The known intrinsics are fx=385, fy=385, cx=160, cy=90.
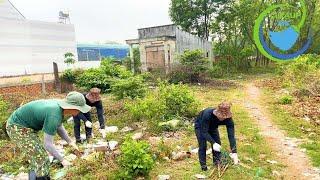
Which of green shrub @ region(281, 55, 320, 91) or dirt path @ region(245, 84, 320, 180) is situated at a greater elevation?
green shrub @ region(281, 55, 320, 91)

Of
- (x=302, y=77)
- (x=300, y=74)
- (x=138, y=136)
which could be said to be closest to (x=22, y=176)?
(x=138, y=136)

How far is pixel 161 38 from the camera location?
20109 mm

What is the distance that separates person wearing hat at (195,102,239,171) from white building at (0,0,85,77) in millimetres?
26434

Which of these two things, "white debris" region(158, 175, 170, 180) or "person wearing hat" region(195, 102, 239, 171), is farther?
"white debris" region(158, 175, 170, 180)

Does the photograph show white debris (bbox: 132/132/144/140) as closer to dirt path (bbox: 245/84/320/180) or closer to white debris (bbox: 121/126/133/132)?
white debris (bbox: 121/126/133/132)

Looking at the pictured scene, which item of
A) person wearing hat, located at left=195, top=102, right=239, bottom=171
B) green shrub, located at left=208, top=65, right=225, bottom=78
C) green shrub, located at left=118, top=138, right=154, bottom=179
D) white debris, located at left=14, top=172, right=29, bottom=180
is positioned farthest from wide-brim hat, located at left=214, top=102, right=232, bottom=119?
green shrub, located at left=208, top=65, right=225, bottom=78

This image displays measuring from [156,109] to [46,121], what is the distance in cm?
495

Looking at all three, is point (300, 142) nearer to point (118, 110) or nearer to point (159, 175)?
point (159, 175)

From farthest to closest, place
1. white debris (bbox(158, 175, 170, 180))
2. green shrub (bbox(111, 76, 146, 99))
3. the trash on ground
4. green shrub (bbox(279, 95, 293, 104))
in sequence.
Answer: green shrub (bbox(279, 95, 293, 104))
green shrub (bbox(111, 76, 146, 99))
the trash on ground
white debris (bbox(158, 175, 170, 180))

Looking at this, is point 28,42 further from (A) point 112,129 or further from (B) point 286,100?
(A) point 112,129

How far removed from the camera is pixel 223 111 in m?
5.10

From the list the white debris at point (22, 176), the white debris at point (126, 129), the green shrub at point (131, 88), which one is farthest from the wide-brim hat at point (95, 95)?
the green shrub at point (131, 88)

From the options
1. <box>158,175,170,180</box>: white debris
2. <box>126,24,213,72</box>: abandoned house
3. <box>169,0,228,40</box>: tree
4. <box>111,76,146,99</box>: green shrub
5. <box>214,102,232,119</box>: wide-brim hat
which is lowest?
<box>158,175,170,180</box>: white debris

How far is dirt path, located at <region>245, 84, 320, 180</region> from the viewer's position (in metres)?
6.02
